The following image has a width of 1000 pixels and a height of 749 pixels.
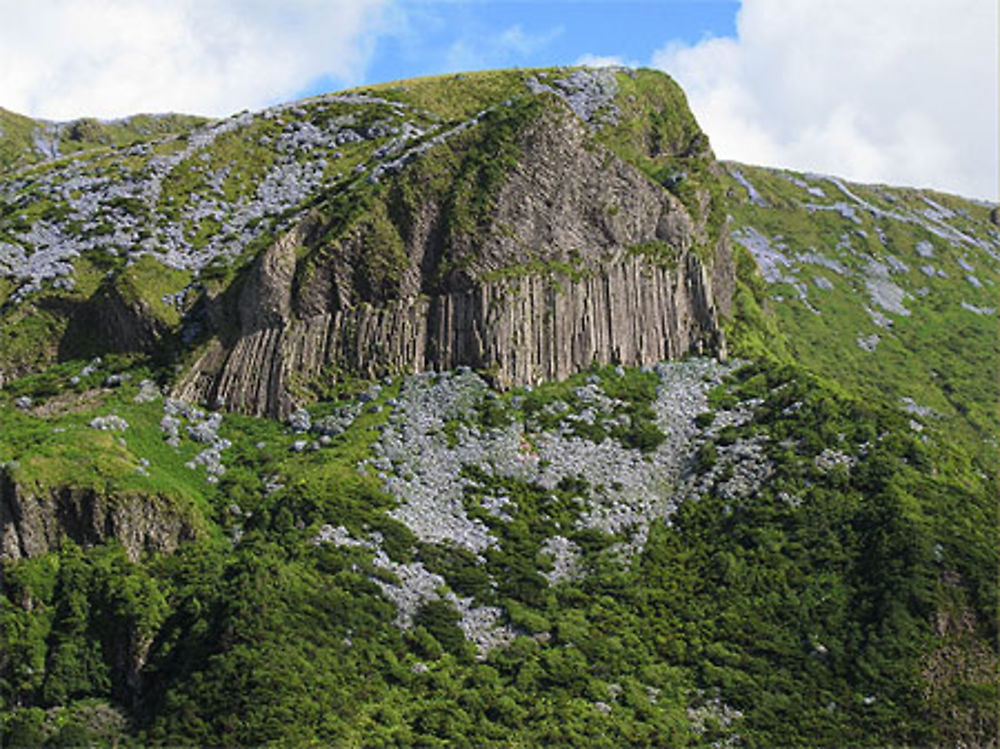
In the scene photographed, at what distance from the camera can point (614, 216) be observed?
7831 centimetres

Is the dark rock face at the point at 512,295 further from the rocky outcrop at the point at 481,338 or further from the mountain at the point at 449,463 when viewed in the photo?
the mountain at the point at 449,463

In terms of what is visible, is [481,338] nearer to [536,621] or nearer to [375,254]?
[375,254]

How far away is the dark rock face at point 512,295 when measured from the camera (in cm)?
6856

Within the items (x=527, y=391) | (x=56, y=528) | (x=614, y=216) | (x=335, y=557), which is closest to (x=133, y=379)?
(x=56, y=528)

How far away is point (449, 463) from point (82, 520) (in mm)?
23038

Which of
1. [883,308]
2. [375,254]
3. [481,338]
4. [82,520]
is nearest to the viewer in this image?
[82,520]

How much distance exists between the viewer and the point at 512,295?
71188 millimetres

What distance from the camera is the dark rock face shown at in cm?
6856

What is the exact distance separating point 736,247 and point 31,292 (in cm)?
7975

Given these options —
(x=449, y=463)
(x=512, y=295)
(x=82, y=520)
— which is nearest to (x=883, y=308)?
(x=512, y=295)

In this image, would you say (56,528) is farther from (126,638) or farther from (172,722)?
(172,722)

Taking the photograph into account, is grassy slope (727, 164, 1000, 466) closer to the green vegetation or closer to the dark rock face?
the dark rock face

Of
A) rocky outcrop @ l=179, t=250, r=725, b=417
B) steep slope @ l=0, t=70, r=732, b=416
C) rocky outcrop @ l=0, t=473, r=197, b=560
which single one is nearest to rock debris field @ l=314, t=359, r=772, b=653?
rocky outcrop @ l=179, t=250, r=725, b=417

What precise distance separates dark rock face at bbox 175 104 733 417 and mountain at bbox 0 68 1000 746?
0.28 meters
